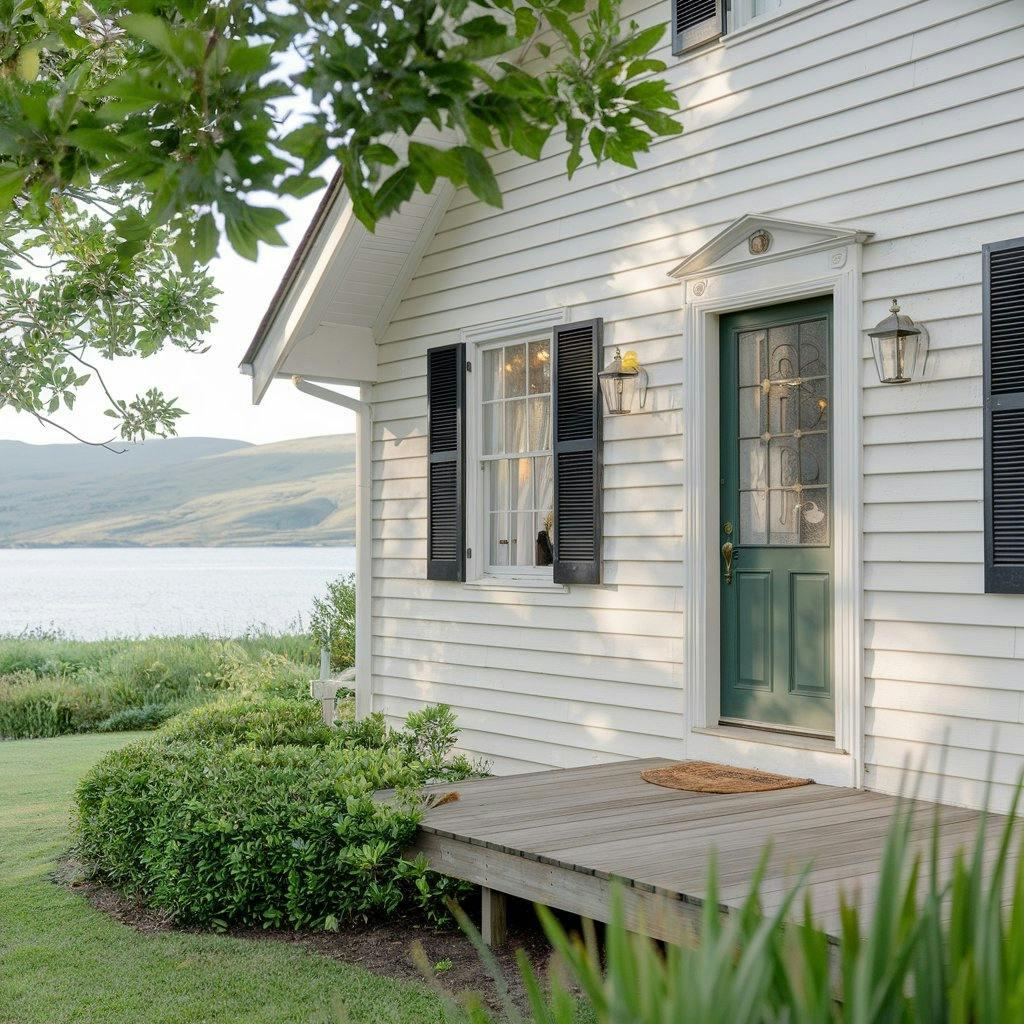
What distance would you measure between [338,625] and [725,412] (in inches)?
276

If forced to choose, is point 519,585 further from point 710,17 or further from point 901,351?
point 710,17

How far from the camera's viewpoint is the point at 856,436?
5234mm

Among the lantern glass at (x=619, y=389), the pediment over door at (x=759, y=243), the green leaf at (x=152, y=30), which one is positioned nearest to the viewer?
the green leaf at (x=152, y=30)

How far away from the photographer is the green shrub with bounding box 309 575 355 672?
472 inches

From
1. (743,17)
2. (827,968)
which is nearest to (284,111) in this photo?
(827,968)

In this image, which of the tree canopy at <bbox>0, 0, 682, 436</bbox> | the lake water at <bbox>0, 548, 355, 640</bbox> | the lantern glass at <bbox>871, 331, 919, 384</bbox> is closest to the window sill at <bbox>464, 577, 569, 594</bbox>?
the lantern glass at <bbox>871, 331, 919, 384</bbox>

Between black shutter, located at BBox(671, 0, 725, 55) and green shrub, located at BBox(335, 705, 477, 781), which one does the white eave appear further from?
green shrub, located at BBox(335, 705, 477, 781)

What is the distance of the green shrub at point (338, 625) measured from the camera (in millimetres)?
11977

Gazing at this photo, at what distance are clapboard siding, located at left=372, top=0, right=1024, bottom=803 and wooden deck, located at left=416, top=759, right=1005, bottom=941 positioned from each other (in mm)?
425

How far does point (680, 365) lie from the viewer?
241 inches

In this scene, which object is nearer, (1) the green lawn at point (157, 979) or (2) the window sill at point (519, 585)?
(1) the green lawn at point (157, 979)

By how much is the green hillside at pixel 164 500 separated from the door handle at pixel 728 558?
68287 millimetres

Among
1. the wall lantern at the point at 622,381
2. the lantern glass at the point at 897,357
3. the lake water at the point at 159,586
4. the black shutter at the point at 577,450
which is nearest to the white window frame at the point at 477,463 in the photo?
the black shutter at the point at 577,450

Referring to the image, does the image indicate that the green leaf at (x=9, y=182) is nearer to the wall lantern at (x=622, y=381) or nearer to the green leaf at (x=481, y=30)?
the green leaf at (x=481, y=30)
